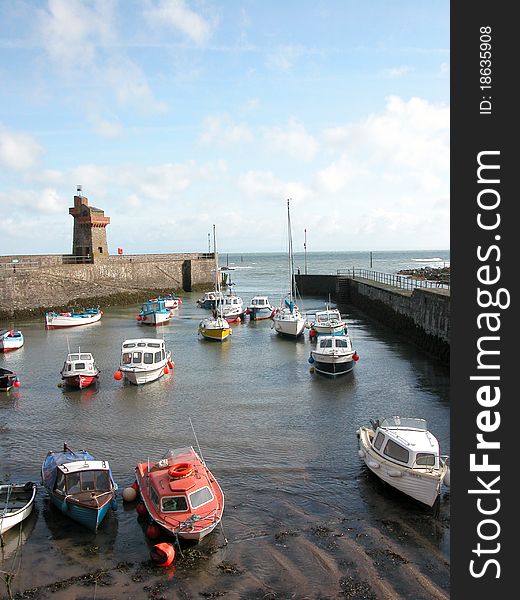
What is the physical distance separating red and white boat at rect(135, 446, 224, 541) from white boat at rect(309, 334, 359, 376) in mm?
15724

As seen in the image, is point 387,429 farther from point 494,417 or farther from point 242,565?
point 494,417

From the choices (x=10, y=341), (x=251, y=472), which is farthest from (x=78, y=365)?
(x=251, y=472)

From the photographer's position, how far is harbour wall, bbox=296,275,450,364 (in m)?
35.2

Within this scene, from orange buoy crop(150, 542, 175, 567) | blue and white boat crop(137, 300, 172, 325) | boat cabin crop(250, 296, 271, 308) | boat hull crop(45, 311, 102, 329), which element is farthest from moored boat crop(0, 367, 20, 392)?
boat cabin crop(250, 296, 271, 308)

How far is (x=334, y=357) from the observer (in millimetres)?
31156

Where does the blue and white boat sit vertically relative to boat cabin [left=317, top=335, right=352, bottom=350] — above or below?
below

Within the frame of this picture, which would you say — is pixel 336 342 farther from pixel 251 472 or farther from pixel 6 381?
pixel 6 381

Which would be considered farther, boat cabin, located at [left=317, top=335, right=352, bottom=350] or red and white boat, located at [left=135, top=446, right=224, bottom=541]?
boat cabin, located at [left=317, top=335, right=352, bottom=350]

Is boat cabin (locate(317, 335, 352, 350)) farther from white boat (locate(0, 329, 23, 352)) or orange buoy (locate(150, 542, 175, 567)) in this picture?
white boat (locate(0, 329, 23, 352))

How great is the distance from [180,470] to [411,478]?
6.23m

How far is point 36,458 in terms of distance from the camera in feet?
66.2

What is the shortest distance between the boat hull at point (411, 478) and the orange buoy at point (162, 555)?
6445 millimetres

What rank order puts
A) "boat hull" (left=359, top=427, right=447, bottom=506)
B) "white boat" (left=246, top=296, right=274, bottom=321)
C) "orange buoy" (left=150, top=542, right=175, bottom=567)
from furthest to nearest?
"white boat" (left=246, top=296, right=274, bottom=321), "boat hull" (left=359, top=427, right=447, bottom=506), "orange buoy" (left=150, top=542, right=175, bottom=567)

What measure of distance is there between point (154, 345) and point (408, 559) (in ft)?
77.8
